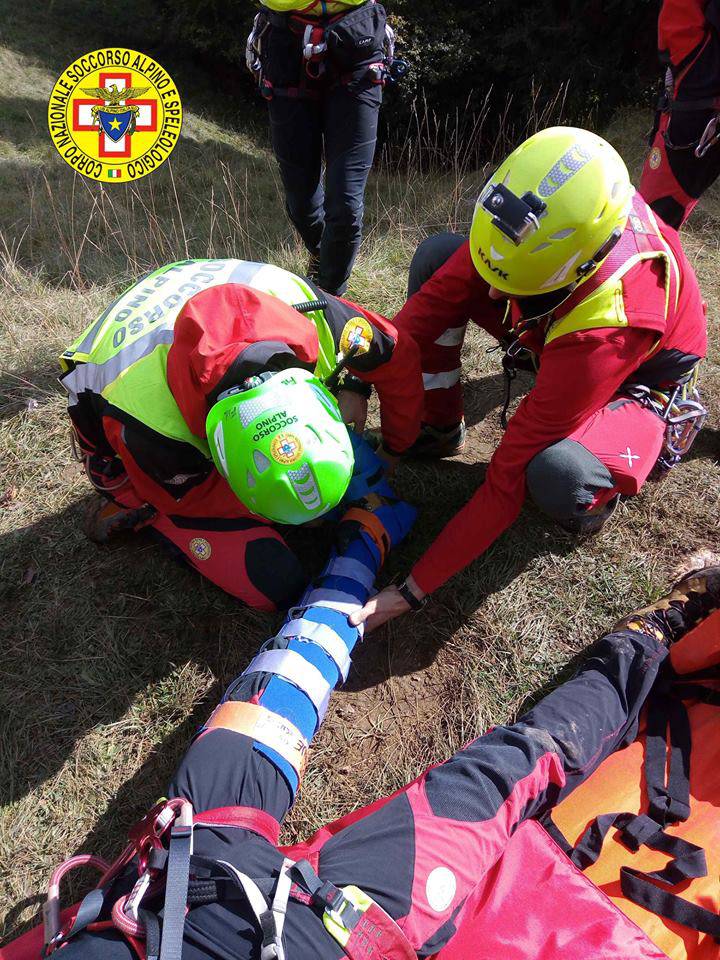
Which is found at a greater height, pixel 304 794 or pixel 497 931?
pixel 497 931

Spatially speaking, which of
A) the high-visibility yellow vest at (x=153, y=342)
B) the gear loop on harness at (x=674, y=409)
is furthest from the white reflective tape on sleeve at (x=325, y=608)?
the gear loop on harness at (x=674, y=409)

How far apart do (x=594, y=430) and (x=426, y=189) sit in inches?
166

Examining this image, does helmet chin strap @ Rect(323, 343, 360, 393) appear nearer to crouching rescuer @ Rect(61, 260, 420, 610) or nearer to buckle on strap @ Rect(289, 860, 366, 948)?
crouching rescuer @ Rect(61, 260, 420, 610)

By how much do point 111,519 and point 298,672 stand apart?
3.96 ft

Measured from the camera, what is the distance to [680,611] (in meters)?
2.53

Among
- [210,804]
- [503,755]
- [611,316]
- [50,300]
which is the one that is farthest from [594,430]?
[50,300]

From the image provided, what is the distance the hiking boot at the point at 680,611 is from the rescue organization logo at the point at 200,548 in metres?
1.64

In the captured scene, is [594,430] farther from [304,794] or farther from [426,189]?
[426,189]

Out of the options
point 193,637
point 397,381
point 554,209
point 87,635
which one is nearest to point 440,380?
point 397,381

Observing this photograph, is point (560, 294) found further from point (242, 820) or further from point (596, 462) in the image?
point (242, 820)

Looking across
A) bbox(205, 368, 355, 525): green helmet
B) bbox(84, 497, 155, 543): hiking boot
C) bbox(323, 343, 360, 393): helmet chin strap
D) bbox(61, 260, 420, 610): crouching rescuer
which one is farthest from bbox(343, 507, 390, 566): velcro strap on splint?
bbox(84, 497, 155, 543): hiking boot

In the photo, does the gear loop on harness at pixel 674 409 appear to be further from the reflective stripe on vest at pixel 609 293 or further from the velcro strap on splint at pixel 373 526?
the velcro strap on splint at pixel 373 526

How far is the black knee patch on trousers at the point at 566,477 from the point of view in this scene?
228 cm

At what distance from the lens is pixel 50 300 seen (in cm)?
434
